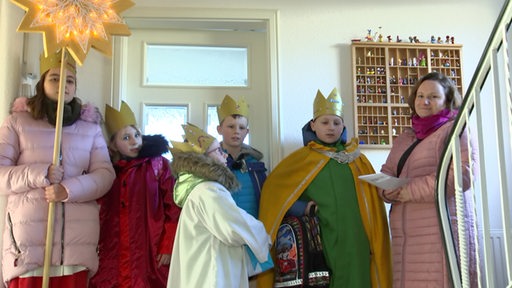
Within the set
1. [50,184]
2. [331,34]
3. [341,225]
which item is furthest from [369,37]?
[50,184]

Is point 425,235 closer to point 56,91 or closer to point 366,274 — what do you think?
point 366,274

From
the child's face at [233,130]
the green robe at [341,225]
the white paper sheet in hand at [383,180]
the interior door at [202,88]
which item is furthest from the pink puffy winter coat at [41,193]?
the white paper sheet in hand at [383,180]

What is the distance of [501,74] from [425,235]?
59.4 inches

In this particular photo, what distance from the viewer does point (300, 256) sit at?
7.91 feet

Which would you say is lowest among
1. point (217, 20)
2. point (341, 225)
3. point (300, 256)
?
point (300, 256)

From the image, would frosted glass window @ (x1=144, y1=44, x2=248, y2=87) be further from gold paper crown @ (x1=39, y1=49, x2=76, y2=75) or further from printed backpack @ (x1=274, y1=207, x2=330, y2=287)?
printed backpack @ (x1=274, y1=207, x2=330, y2=287)

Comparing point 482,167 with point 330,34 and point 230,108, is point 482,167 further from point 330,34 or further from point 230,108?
point 330,34

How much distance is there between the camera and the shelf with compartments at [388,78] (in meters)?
3.16

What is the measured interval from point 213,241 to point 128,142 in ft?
2.61

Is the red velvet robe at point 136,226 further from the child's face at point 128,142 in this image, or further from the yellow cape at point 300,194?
the yellow cape at point 300,194

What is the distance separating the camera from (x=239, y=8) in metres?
3.20

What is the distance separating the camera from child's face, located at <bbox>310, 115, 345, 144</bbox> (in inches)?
106

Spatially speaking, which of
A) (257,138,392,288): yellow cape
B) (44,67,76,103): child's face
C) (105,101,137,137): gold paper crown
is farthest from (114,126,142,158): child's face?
(257,138,392,288): yellow cape

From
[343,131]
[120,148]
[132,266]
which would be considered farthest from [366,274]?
[120,148]
